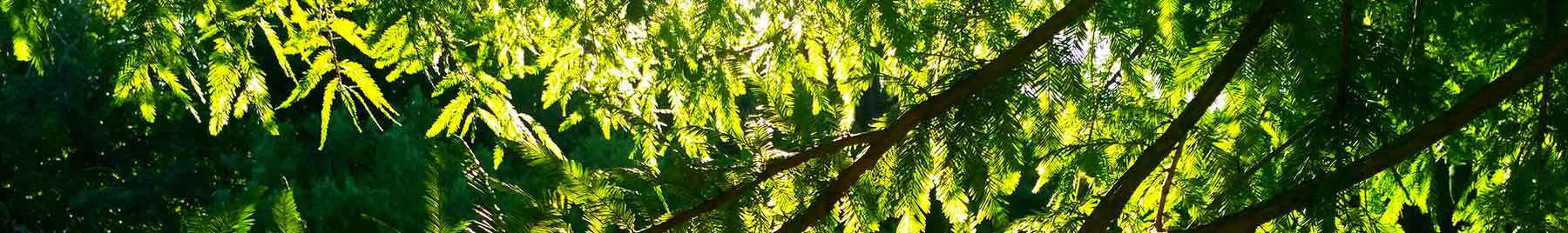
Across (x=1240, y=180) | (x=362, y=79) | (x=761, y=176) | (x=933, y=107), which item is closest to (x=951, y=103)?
(x=933, y=107)

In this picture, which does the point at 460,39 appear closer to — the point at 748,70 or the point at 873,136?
the point at 748,70

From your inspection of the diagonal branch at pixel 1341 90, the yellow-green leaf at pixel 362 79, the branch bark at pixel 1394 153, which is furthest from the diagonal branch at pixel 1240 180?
the yellow-green leaf at pixel 362 79

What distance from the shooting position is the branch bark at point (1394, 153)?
1.27m

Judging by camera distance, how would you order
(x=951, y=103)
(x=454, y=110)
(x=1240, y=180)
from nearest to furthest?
(x=951, y=103)
(x=1240, y=180)
(x=454, y=110)

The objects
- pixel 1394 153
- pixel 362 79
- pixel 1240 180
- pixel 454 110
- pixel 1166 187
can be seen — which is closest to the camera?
pixel 1394 153

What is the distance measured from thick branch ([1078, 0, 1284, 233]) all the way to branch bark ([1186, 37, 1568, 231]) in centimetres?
11

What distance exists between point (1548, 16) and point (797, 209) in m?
0.98

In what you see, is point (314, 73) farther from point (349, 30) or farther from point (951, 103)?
point (951, 103)

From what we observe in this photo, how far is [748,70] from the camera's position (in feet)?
7.37

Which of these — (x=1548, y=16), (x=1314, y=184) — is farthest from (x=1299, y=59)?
(x=1548, y=16)

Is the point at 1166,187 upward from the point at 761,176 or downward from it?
upward

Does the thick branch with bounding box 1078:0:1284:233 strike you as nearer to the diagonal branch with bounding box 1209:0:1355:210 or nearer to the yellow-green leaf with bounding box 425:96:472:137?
the diagonal branch with bounding box 1209:0:1355:210

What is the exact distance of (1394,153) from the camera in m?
1.28

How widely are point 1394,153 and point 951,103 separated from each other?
46 centimetres
